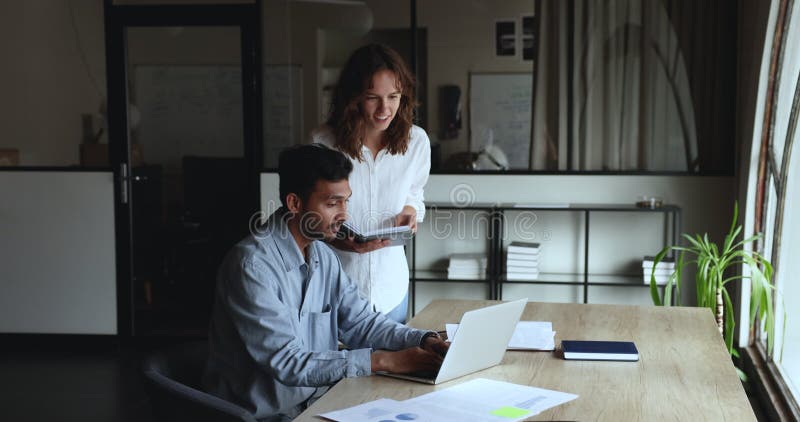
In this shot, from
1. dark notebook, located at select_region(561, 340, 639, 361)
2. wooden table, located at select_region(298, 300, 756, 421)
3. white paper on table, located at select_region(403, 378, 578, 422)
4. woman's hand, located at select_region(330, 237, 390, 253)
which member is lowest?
wooden table, located at select_region(298, 300, 756, 421)

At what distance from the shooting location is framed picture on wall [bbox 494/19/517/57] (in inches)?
210

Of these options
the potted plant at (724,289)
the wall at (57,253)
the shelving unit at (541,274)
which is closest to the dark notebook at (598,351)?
the potted plant at (724,289)

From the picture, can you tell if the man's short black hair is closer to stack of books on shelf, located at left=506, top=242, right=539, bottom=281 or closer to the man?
the man

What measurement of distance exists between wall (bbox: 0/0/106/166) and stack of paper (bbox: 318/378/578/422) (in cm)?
437

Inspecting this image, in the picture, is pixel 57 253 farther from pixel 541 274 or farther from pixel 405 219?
pixel 405 219

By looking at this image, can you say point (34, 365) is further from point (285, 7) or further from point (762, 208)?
point (762, 208)

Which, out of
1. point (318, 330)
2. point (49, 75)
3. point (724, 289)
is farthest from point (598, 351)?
point (49, 75)

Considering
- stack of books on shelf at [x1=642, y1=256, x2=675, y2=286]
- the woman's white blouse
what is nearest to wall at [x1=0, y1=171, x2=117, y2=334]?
the woman's white blouse

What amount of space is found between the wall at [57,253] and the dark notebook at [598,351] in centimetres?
403

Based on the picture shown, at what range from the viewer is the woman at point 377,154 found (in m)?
2.97

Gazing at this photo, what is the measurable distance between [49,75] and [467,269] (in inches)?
118

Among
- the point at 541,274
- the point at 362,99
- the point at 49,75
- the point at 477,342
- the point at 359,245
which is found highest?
the point at 49,75

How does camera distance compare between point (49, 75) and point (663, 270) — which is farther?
point (49, 75)

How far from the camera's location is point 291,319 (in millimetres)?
2316
